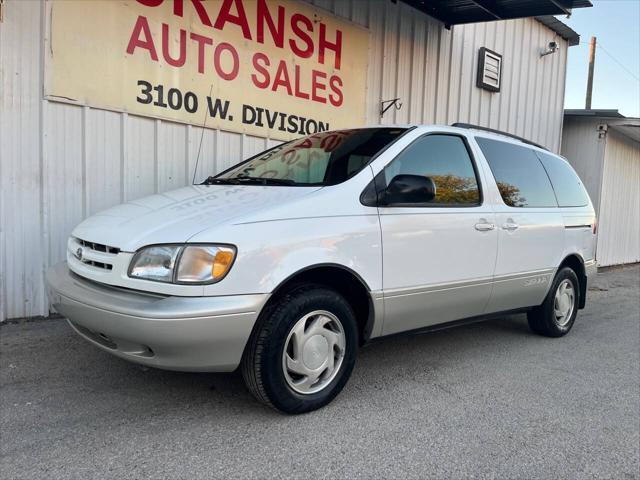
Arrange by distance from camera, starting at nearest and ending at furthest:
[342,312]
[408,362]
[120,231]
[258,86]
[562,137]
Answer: [120,231] < [342,312] < [408,362] < [258,86] < [562,137]

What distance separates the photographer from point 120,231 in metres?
2.91

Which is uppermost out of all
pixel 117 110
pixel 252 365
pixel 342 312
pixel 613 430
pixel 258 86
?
pixel 258 86

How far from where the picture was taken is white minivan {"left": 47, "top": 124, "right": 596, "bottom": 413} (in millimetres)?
2645

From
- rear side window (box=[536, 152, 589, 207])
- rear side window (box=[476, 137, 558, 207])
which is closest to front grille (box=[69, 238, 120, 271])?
rear side window (box=[476, 137, 558, 207])

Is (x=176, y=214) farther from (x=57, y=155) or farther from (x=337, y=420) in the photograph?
(x=57, y=155)

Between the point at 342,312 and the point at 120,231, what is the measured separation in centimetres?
134

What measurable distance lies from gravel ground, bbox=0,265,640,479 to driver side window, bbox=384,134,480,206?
1316mm

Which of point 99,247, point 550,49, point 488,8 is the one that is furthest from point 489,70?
point 99,247

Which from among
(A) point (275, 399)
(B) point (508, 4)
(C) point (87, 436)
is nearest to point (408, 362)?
(A) point (275, 399)

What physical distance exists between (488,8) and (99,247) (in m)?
6.90

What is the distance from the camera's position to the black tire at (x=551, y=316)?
4.97 metres

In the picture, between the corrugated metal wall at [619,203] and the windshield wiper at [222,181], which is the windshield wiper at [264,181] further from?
the corrugated metal wall at [619,203]

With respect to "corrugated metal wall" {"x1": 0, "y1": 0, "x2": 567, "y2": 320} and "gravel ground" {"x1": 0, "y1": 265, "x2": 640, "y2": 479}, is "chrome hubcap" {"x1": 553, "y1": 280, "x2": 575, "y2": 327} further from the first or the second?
"corrugated metal wall" {"x1": 0, "y1": 0, "x2": 567, "y2": 320}

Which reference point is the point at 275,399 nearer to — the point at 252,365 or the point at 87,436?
the point at 252,365
